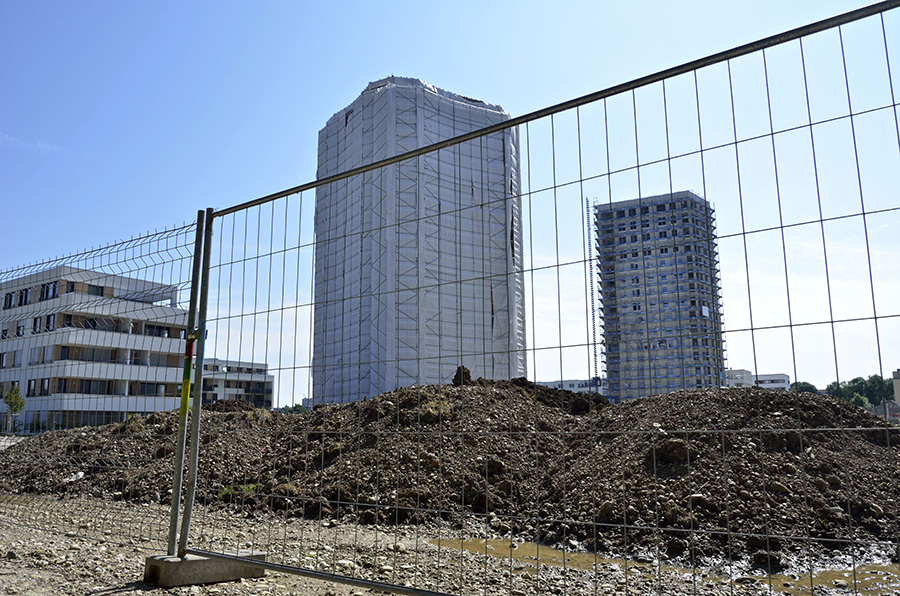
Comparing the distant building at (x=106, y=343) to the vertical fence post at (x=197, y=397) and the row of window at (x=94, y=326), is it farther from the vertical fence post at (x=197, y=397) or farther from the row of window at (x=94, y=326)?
the vertical fence post at (x=197, y=397)

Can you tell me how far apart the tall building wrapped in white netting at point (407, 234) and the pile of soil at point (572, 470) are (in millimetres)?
6248

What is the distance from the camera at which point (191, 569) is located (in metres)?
5.16

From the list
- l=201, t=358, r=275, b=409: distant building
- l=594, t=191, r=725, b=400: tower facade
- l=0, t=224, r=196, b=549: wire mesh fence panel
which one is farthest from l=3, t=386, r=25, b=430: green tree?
l=594, t=191, r=725, b=400: tower facade

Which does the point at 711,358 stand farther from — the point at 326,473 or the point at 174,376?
the point at 326,473

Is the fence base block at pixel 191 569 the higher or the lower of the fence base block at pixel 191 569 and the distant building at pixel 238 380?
Answer: the lower

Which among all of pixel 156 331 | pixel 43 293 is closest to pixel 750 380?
pixel 156 331

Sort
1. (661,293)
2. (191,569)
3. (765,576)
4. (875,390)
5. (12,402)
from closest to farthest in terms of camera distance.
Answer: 1. (875,390)
2. (661,293)
3. (191,569)
4. (765,576)
5. (12,402)

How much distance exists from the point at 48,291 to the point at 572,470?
7555 mm

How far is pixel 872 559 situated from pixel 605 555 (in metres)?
2.71

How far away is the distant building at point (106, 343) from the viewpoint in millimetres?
6934

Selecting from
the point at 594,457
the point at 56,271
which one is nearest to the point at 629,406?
the point at 594,457

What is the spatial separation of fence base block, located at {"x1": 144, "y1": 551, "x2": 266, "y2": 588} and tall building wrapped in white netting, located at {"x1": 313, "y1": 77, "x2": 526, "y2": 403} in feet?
37.6

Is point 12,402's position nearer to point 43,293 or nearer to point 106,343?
point 43,293

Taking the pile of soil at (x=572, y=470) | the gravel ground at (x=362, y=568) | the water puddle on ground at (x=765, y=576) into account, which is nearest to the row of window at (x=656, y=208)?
the pile of soil at (x=572, y=470)
